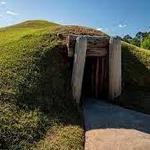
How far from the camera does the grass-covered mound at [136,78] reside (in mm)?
12258

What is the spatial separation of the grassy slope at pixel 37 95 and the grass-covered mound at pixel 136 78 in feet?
6.29

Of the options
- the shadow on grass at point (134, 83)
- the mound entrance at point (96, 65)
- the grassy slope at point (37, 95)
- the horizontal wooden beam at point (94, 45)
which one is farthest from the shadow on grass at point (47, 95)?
the shadow on grass at point (134, 83)

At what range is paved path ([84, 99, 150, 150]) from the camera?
857 cm

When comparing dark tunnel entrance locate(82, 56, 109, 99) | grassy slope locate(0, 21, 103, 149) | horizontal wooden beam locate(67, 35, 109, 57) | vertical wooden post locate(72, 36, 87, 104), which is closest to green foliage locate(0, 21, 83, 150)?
grassy slope locate(0, 21, 103, 149)

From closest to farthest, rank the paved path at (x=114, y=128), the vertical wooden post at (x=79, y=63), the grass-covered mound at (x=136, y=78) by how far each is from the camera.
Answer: the paved path at (x=114, y=128)
the vertical wooden post at (x=79, y=63)
the grass-covered mound at (x=136, y=78)

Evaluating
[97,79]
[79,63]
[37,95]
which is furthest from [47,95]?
[97,79]

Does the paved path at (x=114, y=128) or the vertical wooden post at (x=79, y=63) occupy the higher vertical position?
the vertical wooden post at (x=79, y=63)

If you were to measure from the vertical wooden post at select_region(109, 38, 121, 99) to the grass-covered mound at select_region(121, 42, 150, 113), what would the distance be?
36cm

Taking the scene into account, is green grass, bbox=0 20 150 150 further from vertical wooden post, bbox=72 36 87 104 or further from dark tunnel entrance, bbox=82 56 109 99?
dark tunnel entrance, bbox=82 56 109 99

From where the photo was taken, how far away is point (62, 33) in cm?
1395

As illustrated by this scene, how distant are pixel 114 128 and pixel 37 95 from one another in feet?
7.70

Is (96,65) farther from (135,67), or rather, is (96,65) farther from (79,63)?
(135,67)

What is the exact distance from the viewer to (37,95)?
10547 millimetres

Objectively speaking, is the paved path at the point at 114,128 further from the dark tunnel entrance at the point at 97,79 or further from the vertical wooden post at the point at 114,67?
the dark tunnel entrance at the point at 97,79
